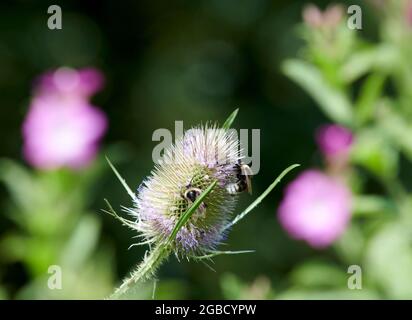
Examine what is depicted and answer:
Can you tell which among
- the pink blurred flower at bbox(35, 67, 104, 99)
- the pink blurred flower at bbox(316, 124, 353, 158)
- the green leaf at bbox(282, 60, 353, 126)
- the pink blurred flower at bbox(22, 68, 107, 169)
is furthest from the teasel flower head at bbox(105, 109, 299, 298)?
the pink blurred flower at bbox(35, 67, 104, 99)

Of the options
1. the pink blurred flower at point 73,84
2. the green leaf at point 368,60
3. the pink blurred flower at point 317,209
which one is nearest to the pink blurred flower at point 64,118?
the pink blurred flower at point 73,84

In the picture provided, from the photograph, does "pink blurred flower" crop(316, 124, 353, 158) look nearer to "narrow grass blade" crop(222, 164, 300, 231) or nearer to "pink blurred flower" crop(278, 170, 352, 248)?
"pink blurred flower" crop(278, 170, 352, 248)

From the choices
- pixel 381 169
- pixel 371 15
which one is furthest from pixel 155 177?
pixel 371 15

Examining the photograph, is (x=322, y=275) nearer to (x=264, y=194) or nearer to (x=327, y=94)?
(x=327, y=94)

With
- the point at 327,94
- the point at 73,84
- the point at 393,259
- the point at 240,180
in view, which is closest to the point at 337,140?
the point at 327,94

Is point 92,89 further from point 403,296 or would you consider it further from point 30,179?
point 403,296

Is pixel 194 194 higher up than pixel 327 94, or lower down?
lower down

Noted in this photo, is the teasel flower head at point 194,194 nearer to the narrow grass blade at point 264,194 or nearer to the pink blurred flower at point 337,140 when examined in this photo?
the narrow grass blade at point 264,194
